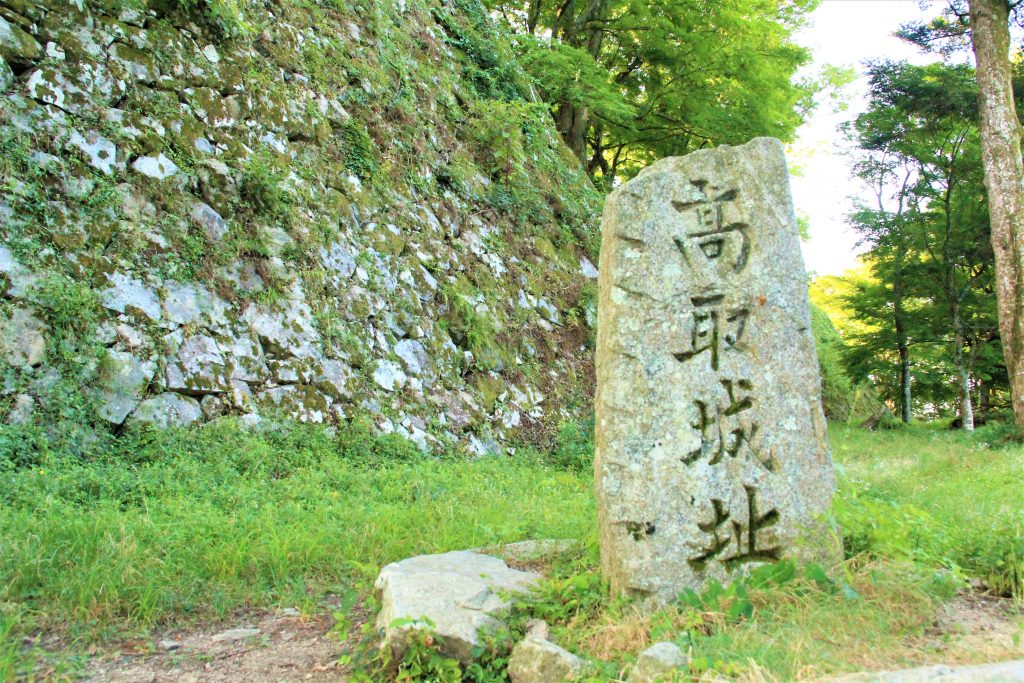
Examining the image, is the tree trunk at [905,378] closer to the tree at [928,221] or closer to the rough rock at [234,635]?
the tree at [928,221]

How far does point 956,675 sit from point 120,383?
610cm

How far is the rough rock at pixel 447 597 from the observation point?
3.44 metres

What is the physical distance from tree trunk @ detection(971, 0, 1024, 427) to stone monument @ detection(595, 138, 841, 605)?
8273mm

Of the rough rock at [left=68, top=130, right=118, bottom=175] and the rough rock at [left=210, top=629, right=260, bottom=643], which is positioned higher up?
the rough rock at [left=68, top=130, right=118, bottom=175]

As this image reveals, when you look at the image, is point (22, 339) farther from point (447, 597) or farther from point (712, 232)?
point (712, 232)

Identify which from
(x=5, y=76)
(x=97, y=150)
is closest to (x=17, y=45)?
(x=5, y=76)

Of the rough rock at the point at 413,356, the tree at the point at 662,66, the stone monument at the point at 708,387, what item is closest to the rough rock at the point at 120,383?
the rough rock at the point at 413,356

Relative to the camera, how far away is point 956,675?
231cm

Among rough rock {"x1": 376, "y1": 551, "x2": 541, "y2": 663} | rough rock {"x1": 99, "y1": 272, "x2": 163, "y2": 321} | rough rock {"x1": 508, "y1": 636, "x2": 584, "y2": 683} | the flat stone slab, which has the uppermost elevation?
rough rock {"x1": 99, "y1": 272, "x2": 163, "y2": 321}

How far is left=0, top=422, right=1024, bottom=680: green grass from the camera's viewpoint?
328cm

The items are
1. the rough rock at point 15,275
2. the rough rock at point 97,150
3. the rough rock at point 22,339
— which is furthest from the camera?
the rough rock at point 97,150

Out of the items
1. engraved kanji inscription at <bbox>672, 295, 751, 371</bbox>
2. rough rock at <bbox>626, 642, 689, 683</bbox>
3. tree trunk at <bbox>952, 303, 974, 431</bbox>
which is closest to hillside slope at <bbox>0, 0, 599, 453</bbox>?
engraved kanji inscription at <bbox>672, 295, 751, 371</bbox>

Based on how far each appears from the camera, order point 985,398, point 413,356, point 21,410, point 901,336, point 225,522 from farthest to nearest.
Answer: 1. point 985,398
2. point 901,336
3. point 413,356
4. point 21,410
5. point 225,522

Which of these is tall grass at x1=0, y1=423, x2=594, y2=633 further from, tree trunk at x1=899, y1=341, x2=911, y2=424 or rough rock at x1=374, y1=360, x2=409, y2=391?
tree trunk at x1=899, y1=341, x2=911, y2=424
